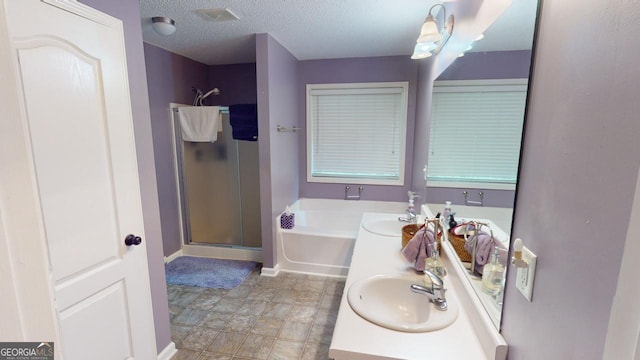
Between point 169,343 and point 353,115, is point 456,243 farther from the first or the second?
point 353,115

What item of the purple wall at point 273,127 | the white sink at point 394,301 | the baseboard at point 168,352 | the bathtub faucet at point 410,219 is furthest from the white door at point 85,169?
the bathtub faucet at point 410,219

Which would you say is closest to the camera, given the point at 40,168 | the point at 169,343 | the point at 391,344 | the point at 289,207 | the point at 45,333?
the point at 45,333

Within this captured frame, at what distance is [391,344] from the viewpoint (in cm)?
102

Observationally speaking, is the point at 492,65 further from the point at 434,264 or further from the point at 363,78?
the point at 363,78

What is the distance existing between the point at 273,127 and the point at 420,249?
1.88 meters

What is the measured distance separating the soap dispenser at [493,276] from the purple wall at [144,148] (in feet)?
5.86

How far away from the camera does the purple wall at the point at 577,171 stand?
19.3 inches

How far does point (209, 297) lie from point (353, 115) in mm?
2612

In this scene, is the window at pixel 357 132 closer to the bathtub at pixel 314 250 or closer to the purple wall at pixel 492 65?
the bathtub at pixel 314 250

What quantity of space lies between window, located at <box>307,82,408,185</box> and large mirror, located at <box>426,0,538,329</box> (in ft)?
5.69

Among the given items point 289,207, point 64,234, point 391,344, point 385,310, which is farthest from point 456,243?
point 289,207

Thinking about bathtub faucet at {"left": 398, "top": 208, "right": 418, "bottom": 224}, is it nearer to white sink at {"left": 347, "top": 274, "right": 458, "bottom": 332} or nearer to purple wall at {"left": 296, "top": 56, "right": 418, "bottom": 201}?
white sink at {"left": 347, "top": 274, "right": 458, "bottom": 332}

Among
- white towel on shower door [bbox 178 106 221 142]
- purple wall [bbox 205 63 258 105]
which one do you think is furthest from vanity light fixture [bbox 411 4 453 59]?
purple wall [bbox 205 63 258 105]

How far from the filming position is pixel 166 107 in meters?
3.20
